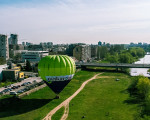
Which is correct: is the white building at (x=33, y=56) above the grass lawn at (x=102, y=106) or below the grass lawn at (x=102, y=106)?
above

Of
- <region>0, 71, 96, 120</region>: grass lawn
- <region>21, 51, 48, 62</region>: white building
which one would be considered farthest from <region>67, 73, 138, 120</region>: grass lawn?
<region>21, 51, 48, 62</region>: white building

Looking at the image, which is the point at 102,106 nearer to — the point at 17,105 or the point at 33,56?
the point at 17,105

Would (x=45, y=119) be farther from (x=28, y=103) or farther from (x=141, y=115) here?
(x=141, y=115)

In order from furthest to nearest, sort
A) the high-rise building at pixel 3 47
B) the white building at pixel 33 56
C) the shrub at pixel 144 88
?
the high-rise building at pixel 3 47
the white building at pixel 33 56
the shrub at pixel 144 88

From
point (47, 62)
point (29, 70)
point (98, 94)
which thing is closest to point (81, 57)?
point (29, 70)

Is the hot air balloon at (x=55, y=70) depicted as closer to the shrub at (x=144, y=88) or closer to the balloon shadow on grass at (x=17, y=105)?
the balloon shadow on grass at (x=17, y=105)

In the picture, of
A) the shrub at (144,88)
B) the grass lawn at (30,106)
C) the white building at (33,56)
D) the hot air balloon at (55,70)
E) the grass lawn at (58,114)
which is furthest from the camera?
the white building at (33,56)

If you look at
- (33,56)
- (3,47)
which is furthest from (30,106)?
(3,47)

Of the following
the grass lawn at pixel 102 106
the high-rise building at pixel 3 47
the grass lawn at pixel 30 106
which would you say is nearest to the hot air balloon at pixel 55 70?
the grass lawn at pixel 30 106

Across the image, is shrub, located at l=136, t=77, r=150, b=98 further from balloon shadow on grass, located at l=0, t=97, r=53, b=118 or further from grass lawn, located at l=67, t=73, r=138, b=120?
balloon shadow on grass, located at l=0, t=97, r=53, b=118
